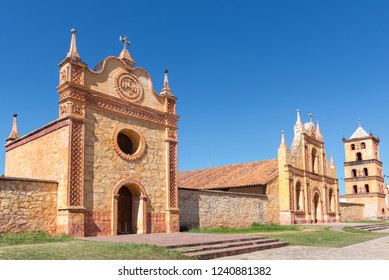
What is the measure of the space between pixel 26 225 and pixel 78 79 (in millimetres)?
6501

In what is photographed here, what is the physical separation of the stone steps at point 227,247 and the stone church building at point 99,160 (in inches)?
220

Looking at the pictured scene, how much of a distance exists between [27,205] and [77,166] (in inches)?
96.6

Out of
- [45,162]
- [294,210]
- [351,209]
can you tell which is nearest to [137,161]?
[45,162]

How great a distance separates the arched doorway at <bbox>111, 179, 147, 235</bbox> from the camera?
18562 millimetres

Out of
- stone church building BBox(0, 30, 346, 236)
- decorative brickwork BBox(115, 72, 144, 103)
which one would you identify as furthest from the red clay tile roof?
decorative brickwork BBox(115, 72, 144, 103)

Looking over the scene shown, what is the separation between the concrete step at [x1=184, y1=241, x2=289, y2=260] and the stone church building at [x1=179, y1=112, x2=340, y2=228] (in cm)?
781

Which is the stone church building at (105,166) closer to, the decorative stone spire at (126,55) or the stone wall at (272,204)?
the decorative stone spire at (126,55)

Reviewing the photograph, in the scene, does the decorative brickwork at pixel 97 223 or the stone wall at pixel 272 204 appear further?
the stone wall at pixel 272 204

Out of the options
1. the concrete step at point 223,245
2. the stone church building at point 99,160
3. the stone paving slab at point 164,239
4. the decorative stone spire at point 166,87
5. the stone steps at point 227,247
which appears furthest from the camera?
the decorative stone spire at point 166,87

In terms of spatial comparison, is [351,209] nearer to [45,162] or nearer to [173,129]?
[173,129]

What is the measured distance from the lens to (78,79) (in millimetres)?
16844

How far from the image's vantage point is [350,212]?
45.9m

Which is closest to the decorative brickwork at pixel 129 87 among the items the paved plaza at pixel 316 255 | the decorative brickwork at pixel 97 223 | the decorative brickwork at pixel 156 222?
the decorative brickwork at pixel 97 223

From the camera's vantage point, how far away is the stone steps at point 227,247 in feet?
39.2
